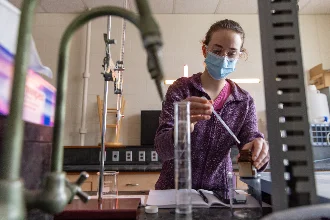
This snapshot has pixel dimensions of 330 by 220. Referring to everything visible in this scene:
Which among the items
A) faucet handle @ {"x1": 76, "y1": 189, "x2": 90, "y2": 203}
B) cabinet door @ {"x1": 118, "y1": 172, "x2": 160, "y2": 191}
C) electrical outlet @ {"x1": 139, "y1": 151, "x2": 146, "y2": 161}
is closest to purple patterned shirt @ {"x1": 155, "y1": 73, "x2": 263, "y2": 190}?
faucet handle @ {"x1": 76, "y1": 189, "x2": 90, "y2": 203}

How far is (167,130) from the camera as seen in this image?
1071 millimetres

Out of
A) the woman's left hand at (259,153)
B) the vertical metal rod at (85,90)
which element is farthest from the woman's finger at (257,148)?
the vertical metal rod at (85,90)

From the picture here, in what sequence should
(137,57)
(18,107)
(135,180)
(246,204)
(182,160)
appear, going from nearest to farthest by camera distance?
(18,107) < (182,160) < (246,204) < (135,180) < (137,57)

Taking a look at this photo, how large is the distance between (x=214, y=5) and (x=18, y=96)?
311 cm

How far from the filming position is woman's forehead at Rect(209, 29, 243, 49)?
120cm

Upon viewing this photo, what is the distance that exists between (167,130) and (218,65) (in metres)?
0.42

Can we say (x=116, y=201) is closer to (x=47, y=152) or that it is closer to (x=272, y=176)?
(x=47, y=152)

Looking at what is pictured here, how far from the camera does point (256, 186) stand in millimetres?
803

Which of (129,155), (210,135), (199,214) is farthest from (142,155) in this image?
(199,214)

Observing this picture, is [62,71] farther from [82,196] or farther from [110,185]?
[110,185]

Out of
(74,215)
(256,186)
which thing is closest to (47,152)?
(74,215)

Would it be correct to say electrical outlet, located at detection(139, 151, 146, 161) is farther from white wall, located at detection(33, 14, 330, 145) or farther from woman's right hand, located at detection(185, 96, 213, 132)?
woman's right hand, located at detection(185, 96, 213, 132)

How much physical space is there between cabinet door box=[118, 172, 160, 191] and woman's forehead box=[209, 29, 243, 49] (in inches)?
50.8

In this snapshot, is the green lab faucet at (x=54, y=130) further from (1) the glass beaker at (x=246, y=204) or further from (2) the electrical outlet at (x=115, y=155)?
(2) the electrical outlet at (x=115, y=155)
